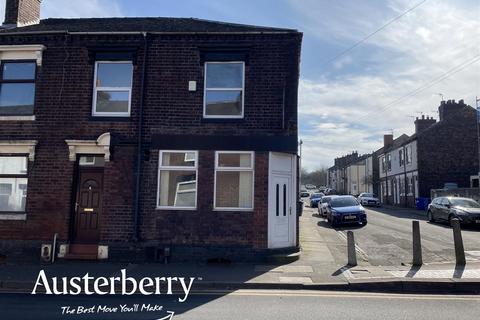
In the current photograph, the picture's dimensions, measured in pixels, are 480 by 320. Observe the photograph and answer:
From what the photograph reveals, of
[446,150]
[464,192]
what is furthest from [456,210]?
[446,150]

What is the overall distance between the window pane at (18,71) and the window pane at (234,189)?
23.4 ft

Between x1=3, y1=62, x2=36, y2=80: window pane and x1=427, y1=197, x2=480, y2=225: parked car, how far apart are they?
19367mm

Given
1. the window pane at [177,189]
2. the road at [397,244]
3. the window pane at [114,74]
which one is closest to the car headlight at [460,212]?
the road at [397,244]

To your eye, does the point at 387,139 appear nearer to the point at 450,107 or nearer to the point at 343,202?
the point at 450,107

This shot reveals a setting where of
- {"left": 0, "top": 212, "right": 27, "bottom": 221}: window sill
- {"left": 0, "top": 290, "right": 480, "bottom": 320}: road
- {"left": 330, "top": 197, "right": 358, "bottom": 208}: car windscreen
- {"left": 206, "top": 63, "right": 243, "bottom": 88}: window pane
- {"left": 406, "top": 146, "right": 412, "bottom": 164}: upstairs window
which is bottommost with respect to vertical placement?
{"left": 0, "top": 290, "right": 480, "bottom": 320}: road

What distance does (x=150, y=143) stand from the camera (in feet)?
42.2

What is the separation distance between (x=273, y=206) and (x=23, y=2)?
12.4m

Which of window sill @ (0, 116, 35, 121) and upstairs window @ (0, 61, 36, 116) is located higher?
upstairs window @ (0, 61, 36, 116)

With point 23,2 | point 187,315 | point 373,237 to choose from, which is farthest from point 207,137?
point 23,2

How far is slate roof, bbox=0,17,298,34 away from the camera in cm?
1360

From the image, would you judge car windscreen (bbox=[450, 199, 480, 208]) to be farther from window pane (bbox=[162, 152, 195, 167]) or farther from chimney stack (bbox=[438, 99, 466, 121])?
chimney stack (bbox=[438, 99, 466, 121])

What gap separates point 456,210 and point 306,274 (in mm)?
13770

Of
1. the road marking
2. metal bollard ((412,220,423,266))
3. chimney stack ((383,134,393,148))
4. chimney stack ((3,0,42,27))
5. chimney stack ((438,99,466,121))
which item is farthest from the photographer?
chimney stack ((383,134,393,148))

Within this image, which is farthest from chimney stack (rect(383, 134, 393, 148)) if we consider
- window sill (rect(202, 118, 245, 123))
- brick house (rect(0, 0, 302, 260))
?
window sill (rect(202, 118, 245, 123))
